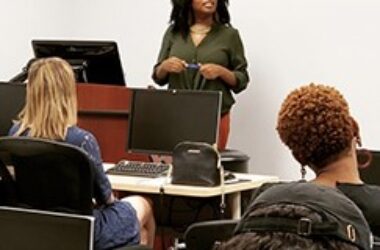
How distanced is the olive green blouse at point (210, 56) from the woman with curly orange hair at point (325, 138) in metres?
2.66

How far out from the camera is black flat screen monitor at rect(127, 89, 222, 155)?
3756 millimetres

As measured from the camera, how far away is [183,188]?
10.9ft

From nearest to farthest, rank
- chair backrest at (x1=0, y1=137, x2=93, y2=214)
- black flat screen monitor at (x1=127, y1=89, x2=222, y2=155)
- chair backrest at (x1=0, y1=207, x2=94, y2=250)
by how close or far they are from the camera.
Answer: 1. chair backrest at (x1=0, y1=207, x2=94, y2=250)
2. chair backrest at (x1=0, y1=137, x2=93, y2=214)
3. black flat screen monitor at (x1=127, y1=89, x2=222, y2=155)

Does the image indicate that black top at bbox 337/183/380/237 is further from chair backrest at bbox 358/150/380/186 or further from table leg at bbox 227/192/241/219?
table leg at bbox 227/192/241/219

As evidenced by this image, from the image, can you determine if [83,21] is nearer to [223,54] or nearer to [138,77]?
[138,77]

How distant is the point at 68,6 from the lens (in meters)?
6.49

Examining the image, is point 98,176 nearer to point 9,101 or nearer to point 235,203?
point 235,203

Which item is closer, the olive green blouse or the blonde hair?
the blonde hair

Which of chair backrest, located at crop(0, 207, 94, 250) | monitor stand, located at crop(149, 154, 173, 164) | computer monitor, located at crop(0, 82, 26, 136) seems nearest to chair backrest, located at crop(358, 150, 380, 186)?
chair backrest, located at crop(0, 207, 94, 250)

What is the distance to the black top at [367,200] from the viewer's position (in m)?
1.97

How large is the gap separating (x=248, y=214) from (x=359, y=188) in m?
0.88

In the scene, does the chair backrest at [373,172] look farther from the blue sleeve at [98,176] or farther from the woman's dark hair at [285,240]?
the woman's dark hair at [285,240]

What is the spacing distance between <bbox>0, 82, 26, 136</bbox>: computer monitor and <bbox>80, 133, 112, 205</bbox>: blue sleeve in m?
1.31

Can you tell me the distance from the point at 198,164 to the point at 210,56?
1.54m
